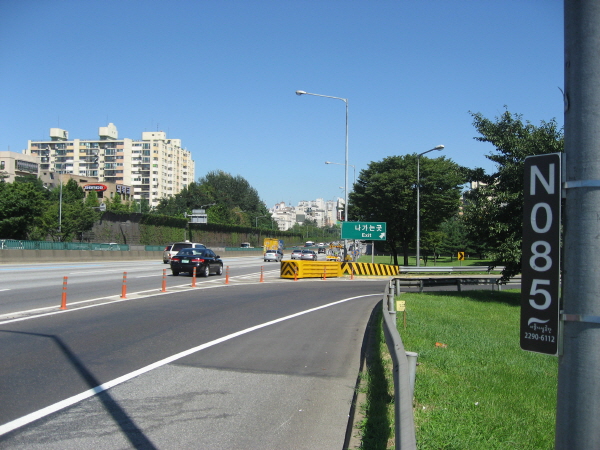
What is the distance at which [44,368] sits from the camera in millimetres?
8023

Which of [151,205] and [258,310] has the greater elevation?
[151,205]

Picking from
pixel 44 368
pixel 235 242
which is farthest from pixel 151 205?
pixel 44 368

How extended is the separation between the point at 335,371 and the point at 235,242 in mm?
92962

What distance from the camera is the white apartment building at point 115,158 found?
16375 centimetres

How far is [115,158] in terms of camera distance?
164125 mm

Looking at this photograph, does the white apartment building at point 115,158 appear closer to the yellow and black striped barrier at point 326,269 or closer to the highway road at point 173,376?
the yellow and black striped barrier at point 326,269

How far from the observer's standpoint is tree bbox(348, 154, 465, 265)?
54.2 meters

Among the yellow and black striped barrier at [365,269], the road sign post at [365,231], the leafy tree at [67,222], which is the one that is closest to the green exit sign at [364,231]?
the road sign post at [365,231]

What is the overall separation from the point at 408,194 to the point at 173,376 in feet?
158

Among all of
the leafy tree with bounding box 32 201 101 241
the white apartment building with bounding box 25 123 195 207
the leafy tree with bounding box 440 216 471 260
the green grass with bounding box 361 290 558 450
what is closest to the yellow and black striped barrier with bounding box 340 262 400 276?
the green grass with bounding box 361 290 558 450

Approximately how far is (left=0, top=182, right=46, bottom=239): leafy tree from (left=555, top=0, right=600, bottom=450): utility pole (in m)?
54.1

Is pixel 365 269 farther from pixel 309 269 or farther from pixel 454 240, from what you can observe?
pixel 454 240

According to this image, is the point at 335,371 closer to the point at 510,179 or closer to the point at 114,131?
the point at 510,179

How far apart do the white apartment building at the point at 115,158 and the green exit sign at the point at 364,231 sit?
127489 millimetres
